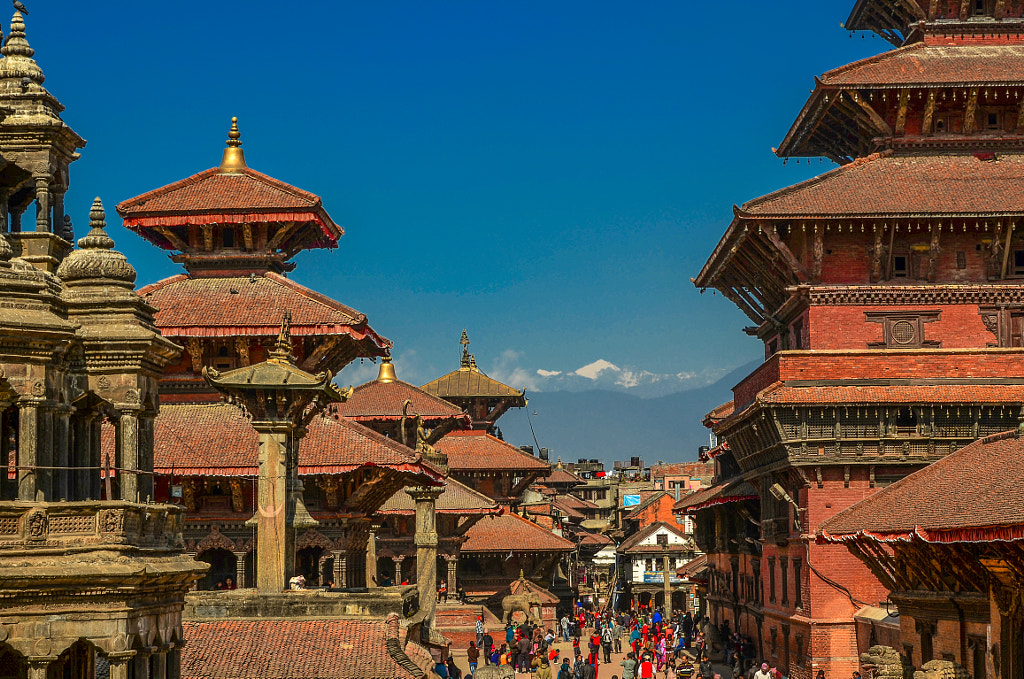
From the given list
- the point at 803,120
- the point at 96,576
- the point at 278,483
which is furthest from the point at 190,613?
the point at 803,120

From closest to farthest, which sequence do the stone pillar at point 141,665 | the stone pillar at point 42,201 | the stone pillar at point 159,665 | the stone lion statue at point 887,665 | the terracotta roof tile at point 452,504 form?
the stone pillar at point 141,665, the stone pillar at point 159,665, the stone pillar at point 42,201, the stone lion statue at point 887,665, the terracotta roof tile at point 452,504

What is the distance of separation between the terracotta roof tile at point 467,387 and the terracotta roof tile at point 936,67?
39.9 metres

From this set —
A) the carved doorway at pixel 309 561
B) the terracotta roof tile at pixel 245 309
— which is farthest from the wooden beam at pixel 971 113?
the carved doorway at pixel 309 561

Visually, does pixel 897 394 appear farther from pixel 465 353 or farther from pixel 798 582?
pixel 465 353

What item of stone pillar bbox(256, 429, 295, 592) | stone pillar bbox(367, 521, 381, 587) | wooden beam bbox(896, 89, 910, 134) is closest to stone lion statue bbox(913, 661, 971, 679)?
stone pillar bbox(256, 429, 295, 592)

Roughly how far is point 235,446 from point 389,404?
90.4 feet

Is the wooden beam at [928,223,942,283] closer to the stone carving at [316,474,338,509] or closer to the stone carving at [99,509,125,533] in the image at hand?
the stone carving at [316,474,338,509]

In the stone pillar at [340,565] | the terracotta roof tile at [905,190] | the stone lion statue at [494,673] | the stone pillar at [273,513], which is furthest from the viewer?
the terracotta roof tile at [905,190]

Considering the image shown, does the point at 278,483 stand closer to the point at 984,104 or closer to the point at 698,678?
the point at 698,678

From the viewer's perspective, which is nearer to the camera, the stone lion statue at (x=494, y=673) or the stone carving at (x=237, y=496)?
the stone lion statue at (x=494, y=673)

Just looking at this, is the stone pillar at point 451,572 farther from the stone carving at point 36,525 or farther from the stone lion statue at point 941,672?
the stone carving at point 36,525

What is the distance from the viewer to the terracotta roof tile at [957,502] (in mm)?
24250

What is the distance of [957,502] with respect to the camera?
28.0 metres

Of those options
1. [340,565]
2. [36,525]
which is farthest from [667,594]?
[36,525]
